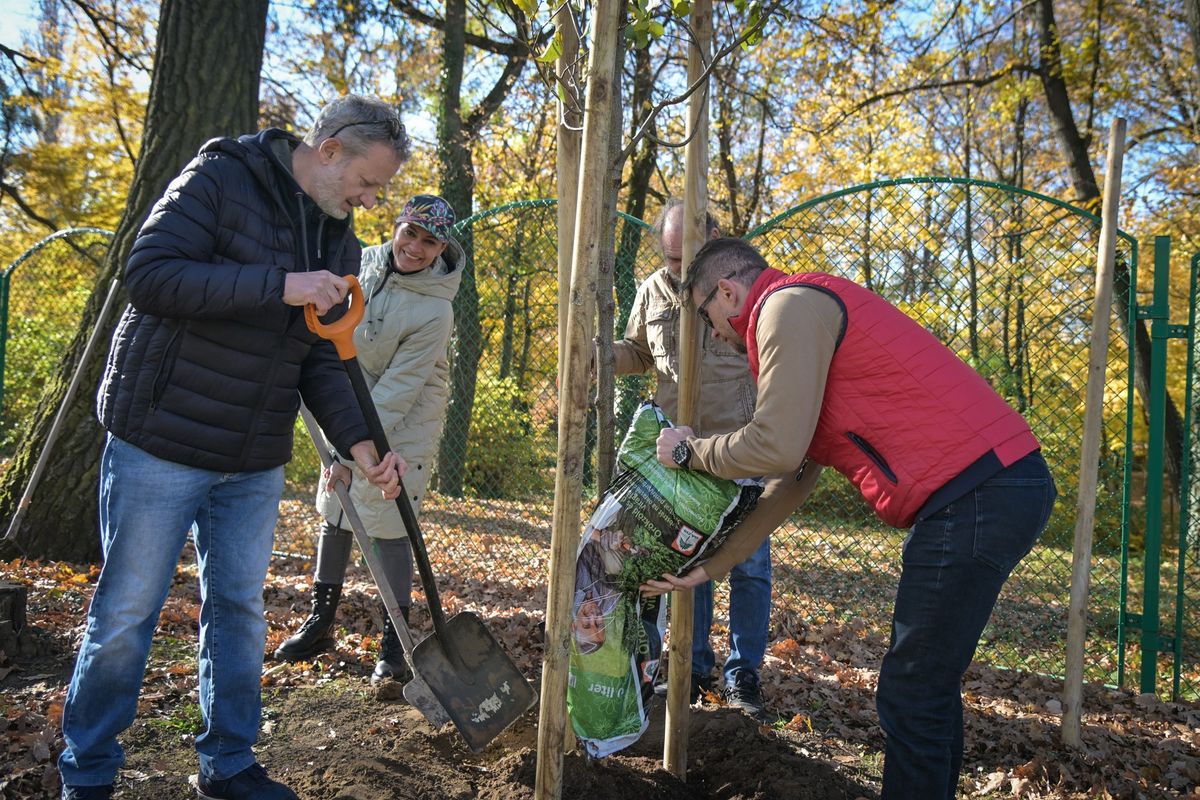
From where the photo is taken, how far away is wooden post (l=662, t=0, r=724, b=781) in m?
2.45

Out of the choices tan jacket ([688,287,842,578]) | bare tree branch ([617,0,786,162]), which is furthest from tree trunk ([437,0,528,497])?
tan jacket ([688,287,842,578])

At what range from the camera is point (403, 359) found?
3.59 metres

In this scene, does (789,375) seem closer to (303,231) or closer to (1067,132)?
(303,231)

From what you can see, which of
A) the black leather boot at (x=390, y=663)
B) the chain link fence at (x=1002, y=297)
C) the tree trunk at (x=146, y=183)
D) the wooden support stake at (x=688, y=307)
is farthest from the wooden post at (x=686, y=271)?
the tree trunk at (x=146, y=183)

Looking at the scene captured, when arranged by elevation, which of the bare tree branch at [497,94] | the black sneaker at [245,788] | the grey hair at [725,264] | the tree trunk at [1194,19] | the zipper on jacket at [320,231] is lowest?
the black sneaker at [245,788]

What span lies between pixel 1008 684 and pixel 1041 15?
24.7 ft

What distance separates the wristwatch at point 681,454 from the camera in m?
2.22

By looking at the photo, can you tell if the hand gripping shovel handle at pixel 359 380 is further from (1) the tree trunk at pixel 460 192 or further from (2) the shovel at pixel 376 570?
(1) the tree trunk at pixel 460 192

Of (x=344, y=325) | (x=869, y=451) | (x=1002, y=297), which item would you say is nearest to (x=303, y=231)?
(x=344, y=325)

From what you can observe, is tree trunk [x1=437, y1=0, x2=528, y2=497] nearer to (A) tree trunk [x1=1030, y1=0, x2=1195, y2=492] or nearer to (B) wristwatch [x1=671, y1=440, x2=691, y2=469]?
(B) wristwatch [x1=671, y1=440, x2=691, y2=469]

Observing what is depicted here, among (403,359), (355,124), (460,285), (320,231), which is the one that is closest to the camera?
(355,124)

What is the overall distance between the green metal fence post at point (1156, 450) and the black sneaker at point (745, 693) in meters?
1.80

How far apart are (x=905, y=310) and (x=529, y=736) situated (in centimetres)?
336

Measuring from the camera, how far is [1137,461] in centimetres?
864
